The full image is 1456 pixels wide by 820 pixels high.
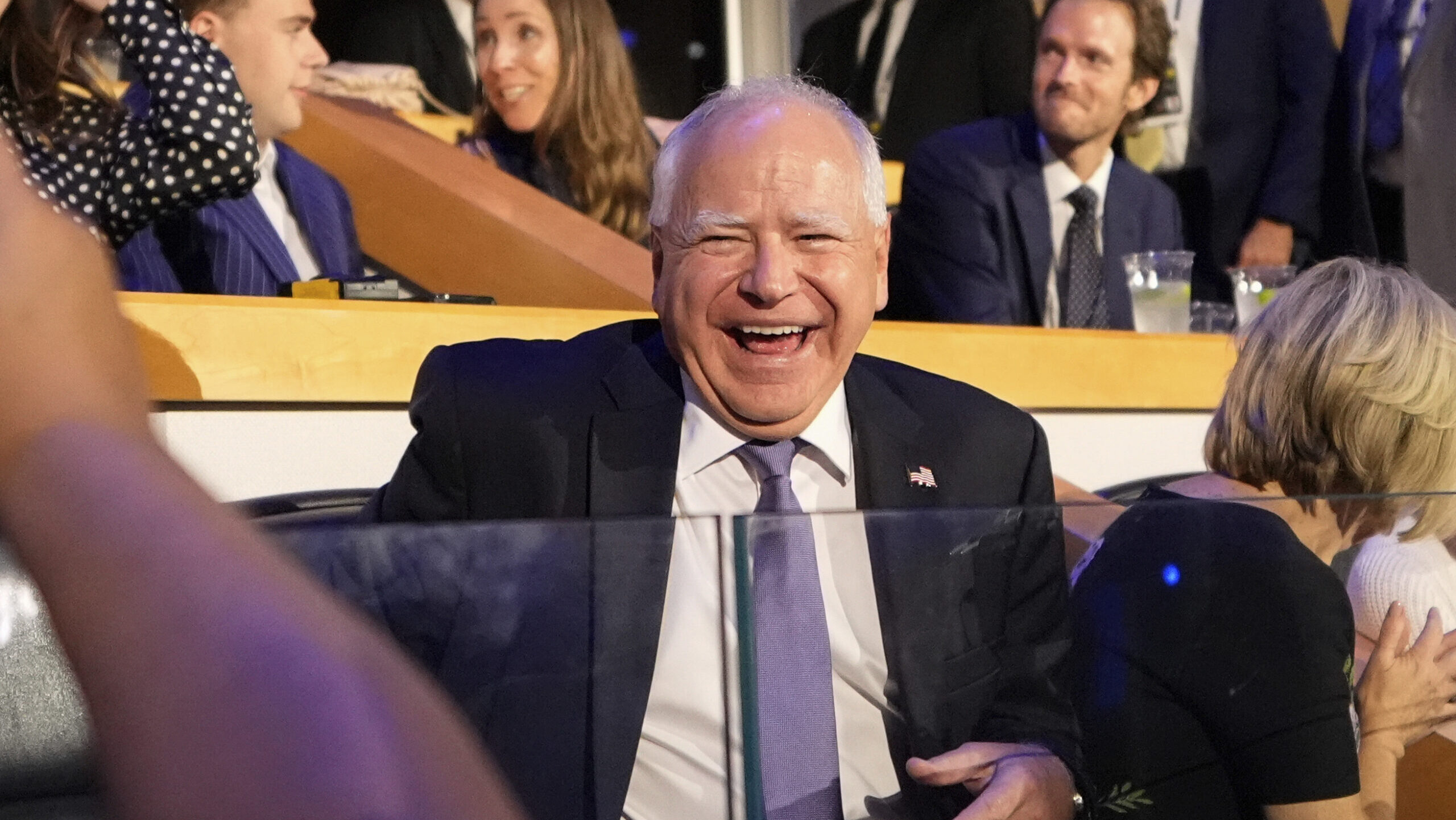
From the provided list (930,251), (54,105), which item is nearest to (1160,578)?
(54,105)

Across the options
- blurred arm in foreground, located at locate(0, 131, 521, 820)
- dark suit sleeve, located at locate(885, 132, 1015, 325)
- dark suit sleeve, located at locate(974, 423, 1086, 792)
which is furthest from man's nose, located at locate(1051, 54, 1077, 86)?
blurred arm in foreground, located at locate(0, 131, 521, 820)

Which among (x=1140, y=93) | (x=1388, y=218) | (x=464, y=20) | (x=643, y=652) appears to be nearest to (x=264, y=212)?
(x=1140, y=93)

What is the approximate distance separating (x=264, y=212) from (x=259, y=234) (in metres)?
0.06

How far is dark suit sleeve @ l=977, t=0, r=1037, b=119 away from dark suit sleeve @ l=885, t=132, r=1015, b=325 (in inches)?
31.1

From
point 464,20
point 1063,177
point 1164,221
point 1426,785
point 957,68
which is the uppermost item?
point 464,20

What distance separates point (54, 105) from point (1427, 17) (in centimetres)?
276

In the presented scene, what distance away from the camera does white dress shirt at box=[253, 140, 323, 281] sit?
274 centimetres

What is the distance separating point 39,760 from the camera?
0.80 m

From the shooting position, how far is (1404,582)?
1.06 m

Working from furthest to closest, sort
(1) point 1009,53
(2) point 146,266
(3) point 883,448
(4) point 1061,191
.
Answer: (1) point 1009,53 → (4) point 1061,191 → (2) point 146,266 → (3) point 883,448

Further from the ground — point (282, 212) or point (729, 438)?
point (282, 212)

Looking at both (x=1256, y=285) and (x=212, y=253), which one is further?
(x=1256, y=285)

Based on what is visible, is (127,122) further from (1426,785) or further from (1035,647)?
(1426,785)

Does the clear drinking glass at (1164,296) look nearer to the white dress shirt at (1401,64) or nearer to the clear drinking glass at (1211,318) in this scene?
the clear drinking glass at (1211,318)
